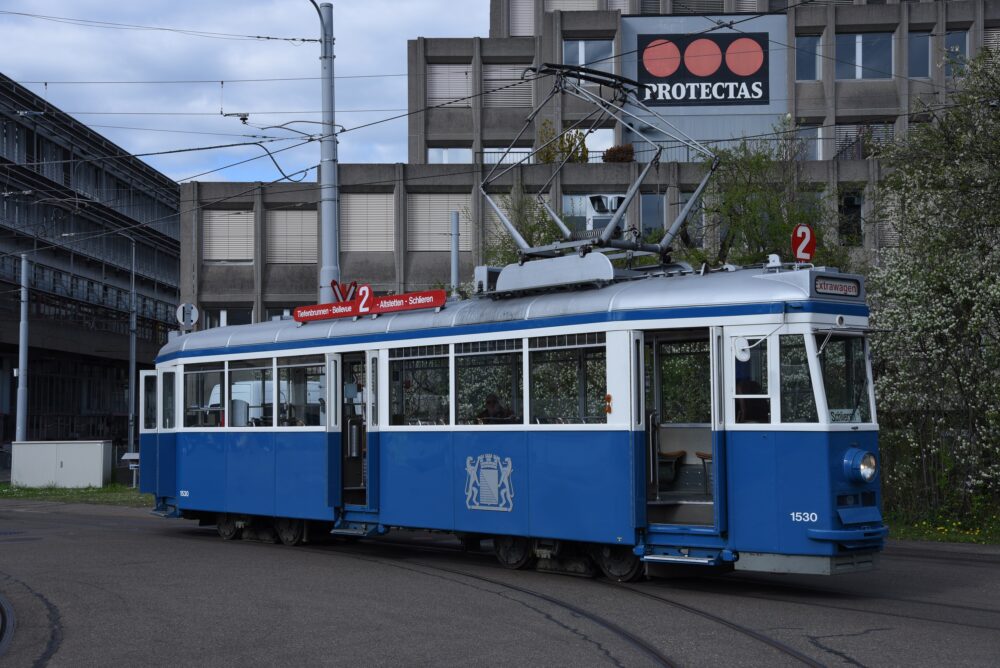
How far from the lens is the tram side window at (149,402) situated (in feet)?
68.4

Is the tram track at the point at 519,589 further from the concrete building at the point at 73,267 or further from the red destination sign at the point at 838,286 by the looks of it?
the concrete building at the point at 73,267

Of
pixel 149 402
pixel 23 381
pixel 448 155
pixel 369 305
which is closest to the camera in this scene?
pixel 369 305

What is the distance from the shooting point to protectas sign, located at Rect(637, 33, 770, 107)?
156 ft

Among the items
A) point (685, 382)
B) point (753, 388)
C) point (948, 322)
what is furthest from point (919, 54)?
point (753, 388)

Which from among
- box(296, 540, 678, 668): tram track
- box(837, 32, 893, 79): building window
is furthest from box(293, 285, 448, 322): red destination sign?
box(837, 32, 893, 79): building window

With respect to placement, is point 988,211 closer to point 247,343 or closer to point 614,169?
point 247,343

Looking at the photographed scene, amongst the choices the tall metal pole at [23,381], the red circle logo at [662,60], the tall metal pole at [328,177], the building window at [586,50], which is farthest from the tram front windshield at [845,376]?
the building window at [586,50]

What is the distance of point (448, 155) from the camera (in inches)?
1951

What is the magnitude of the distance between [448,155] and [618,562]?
123 feet

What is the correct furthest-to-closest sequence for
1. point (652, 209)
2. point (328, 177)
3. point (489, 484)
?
point (652, 209), point (328, 177), point (489, 484)

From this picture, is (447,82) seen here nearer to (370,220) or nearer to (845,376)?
(370,220)

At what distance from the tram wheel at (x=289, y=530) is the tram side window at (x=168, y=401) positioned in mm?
2864

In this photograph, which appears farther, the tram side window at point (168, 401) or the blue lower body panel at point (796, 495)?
the tram side window at point (168, 401)

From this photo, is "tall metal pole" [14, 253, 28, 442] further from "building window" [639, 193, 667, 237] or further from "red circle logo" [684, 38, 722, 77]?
"red circle logo" [684, 38, 722, 77]
